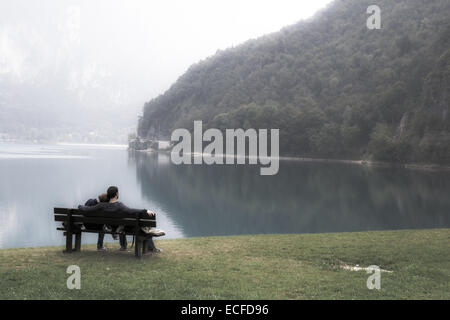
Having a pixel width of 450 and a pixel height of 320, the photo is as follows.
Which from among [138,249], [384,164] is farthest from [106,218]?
[384,164]

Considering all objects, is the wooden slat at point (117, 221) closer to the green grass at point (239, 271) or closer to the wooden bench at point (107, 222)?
the wooden bench at point (107, 222)

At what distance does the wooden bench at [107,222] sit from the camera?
36.6 ft

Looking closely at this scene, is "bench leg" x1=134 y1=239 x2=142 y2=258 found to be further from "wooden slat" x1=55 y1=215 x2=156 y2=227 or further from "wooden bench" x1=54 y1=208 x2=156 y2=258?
"wooden slat" x1=55 y1=215 x2=156 y2=227

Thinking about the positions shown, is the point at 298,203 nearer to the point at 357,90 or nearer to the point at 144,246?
the point at 144,246

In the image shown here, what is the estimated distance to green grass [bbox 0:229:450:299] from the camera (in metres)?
8.44

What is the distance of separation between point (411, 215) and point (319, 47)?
516 ft

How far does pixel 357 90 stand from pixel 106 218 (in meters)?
142

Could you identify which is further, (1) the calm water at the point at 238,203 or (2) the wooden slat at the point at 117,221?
(1) the calm water at the point at 238,203

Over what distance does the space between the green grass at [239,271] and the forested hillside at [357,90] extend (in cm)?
8128

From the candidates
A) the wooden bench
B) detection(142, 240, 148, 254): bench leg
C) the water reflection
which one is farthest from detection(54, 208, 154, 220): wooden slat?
the water reflection

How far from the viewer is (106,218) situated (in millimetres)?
11383

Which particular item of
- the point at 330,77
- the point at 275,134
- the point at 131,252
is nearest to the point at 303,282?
the point at 131,252

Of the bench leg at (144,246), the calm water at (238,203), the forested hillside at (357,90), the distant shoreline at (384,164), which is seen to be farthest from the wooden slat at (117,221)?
the forested hillside at (357,90)

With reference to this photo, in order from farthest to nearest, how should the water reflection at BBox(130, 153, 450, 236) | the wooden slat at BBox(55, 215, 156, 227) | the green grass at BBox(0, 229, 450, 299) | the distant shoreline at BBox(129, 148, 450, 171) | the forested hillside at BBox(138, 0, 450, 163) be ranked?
the forested hillside at BBox(138, 0, 450, 163) → the distant shoreline at BBox(129, 148, 450, 171) → the water reflection at BBox(130, 153, 450, 236) → the wooden slat at BBox(55, 215, 156, 227) → the green grass at BBox(0, 229, 450, 299)
